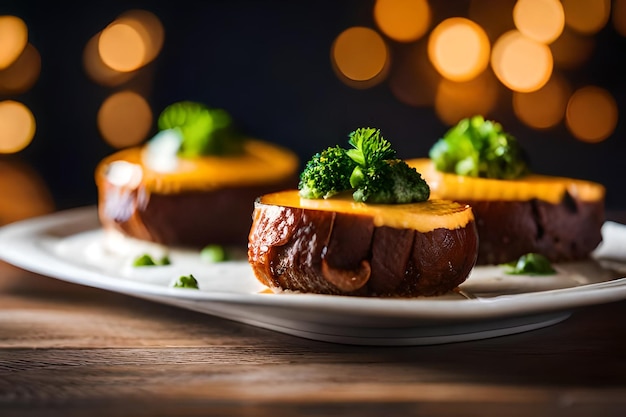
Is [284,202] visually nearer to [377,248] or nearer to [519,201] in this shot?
[377,248]

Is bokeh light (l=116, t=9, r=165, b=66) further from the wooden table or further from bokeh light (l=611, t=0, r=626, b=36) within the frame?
the wooden table

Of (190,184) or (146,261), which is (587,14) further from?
(146,261)

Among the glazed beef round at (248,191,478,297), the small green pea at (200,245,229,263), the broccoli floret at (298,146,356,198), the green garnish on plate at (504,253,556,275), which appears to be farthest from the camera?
the small green pea at (200,245,229,263)

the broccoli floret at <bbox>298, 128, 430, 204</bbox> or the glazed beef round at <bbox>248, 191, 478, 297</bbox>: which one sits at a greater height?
the broccoli floret at <bbox>298, 128, 430, 204</bbox>

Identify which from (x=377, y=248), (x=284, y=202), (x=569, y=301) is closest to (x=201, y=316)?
(x=284, y=202)

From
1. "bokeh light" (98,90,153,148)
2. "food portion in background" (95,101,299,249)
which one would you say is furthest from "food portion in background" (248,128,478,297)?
"bokeh light" (98,90,153,148)
